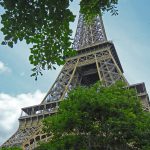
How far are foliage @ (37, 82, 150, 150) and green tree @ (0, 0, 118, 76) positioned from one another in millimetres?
8956

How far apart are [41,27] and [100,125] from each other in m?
10.1

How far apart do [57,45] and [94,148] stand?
1001 cm

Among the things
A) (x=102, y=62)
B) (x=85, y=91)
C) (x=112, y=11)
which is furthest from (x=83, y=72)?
(x=112, y=11)

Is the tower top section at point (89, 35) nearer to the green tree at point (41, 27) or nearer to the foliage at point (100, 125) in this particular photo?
the foliage at point (100, 125)

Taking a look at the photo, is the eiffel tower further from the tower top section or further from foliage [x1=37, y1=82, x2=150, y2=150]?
foliage [x1=37, y1=82, x2=150, y2=150]

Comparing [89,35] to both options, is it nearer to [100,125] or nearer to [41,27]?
[100,125]

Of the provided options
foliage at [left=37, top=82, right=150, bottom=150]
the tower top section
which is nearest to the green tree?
foliage at [left=37, top=82, right=150, bottom=150]

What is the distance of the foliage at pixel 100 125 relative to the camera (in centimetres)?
1700

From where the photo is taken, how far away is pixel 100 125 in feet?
56.6

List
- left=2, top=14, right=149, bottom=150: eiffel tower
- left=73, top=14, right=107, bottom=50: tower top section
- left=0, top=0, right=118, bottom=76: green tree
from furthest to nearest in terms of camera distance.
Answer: left=73, top=14, right=107, bottom=50: tower top section < left=2, top=14, right=149, bottom=150: eiffel tower < left=0, top=0, right=118, bottom=76: green tree

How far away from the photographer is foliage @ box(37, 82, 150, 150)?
17000 millimetres

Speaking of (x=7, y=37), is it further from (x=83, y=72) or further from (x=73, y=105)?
(x=83, y=72)

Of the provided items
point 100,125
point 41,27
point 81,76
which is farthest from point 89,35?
point 41,27

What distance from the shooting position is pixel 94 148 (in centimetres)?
1731
